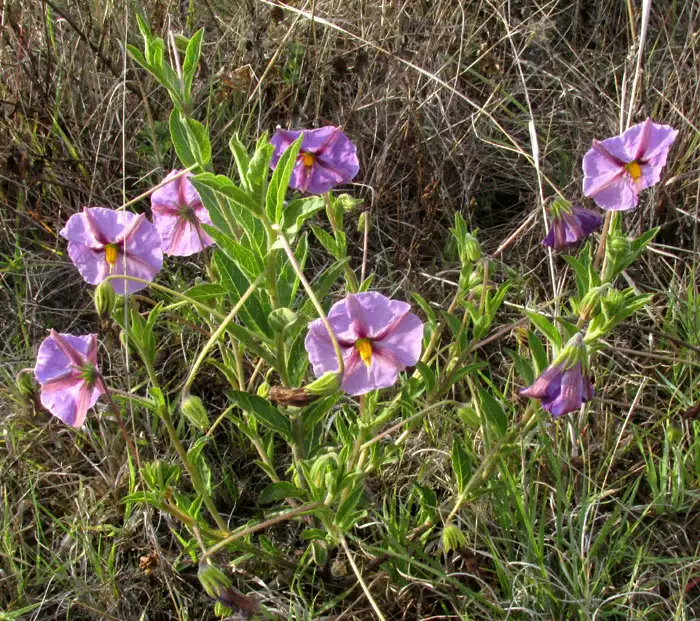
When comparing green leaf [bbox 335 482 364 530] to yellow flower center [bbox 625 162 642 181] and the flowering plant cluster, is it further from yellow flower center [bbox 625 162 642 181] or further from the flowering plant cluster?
yellow flower center [bbox 625 162 642 181]

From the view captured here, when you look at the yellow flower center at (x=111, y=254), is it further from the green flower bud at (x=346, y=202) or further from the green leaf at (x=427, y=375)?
the green leaf at (x=427, y=375)

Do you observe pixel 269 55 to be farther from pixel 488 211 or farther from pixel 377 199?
pixel 488 211

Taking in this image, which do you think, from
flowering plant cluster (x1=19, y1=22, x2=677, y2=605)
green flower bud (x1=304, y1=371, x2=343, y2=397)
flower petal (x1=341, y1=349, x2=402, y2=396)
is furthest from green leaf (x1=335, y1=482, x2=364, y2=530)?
green flower bud (x1=304, y1=371, x2=343, y2=397)

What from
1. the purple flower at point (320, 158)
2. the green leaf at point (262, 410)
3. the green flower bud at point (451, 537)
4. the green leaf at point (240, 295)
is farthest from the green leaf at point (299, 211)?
the green flower bud at point (451, 537)

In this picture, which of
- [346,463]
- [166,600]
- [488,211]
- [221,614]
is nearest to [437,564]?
[346,463]

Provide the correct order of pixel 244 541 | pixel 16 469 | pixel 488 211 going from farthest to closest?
pixel 488 211 → pixel 16 469 → pixel 244 541
